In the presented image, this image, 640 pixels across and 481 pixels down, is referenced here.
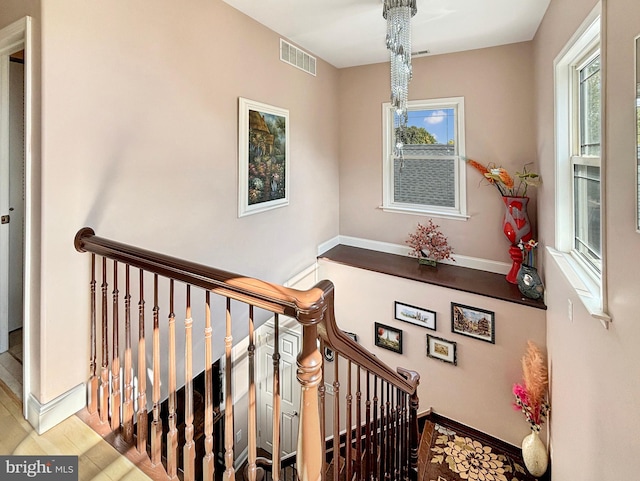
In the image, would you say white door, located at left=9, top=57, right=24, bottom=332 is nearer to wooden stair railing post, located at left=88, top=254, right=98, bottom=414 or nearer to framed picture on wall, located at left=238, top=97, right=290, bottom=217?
wooden stair railing post, located at left=88, top=254, right=98, bottom=414

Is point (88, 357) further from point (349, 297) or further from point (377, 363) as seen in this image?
point (349, 297)

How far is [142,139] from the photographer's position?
221 cm

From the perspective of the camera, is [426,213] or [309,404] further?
[426,213]

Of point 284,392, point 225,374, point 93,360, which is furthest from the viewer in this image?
point 284,392

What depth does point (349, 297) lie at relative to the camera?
4.36m

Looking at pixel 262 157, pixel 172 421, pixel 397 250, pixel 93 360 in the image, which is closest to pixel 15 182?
pixel 93 360

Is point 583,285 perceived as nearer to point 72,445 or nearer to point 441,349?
point 441,349

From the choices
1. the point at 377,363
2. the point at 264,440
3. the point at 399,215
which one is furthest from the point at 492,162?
the point at 264,440

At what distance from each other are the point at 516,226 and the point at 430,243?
102cm

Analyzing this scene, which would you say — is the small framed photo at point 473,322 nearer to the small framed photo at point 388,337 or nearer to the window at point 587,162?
the small framed photo at point 388,337

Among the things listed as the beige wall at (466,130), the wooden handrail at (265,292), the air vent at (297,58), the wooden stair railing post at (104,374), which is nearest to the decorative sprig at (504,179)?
the beige wall at (466,130)

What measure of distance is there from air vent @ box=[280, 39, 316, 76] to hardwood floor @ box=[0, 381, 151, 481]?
3.38 m

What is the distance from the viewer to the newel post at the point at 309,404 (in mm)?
1050

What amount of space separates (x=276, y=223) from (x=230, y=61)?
1514mm
